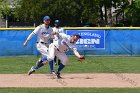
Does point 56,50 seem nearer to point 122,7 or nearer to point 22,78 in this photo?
point 22,78

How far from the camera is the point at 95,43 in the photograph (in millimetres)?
27406

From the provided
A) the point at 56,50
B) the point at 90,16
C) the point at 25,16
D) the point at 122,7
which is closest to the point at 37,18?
the point at 25,16

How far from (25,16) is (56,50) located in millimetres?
37848

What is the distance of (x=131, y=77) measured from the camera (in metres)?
14.3

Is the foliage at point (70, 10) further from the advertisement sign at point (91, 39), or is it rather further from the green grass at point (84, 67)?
the green grass at point (84, 67)

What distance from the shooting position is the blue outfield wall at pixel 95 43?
2727 centimetres

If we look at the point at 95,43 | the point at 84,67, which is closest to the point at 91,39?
the point at 95,43

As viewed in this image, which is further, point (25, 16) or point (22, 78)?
point (25, 16)

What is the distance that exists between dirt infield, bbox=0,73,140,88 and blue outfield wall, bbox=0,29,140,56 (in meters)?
12.4

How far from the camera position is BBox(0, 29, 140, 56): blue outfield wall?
89.5 ft

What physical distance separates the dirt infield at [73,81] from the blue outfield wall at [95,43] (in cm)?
1241

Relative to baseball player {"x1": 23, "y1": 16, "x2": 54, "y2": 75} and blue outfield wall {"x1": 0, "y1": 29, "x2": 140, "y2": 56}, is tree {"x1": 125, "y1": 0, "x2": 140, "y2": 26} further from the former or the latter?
baseball player {"x1": 23, "y1": 16, "x2": 54, "y2": 75}
